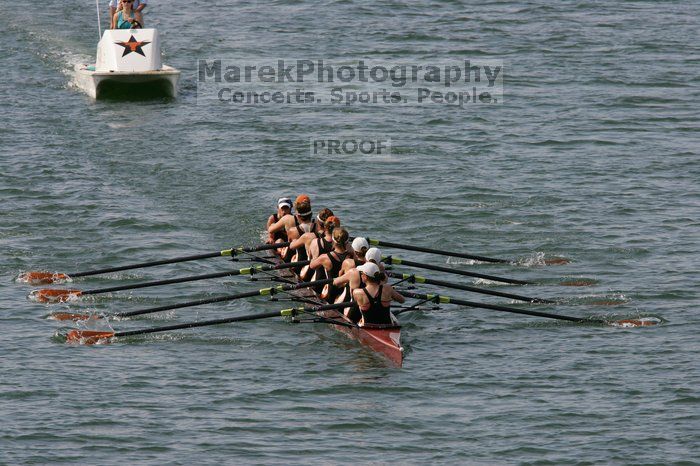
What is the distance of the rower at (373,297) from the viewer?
21406 millimetres

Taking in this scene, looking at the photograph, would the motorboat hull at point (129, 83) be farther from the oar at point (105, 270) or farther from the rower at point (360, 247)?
the rower at point (360, 247)

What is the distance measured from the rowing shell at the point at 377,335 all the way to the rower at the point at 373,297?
21cm

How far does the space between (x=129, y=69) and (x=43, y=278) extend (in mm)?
14749

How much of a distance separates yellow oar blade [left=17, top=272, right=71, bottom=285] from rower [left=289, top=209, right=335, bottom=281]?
4.82 meters

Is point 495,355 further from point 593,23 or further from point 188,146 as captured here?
point 593,23

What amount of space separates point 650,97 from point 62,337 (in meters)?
24.6

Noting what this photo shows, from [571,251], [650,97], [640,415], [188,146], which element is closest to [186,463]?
[640,415]

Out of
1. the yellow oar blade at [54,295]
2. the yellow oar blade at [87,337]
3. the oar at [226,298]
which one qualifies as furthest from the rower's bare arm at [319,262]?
the yellow oar blade at [54,295]

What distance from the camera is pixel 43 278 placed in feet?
82.6

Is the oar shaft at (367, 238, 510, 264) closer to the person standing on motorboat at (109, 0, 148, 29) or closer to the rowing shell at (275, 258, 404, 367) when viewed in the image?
the rowing shell at (275, 258, 404, 367)

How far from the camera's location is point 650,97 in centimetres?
4038

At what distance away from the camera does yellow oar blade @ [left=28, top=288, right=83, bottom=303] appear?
79.7 ft

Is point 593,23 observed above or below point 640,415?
above

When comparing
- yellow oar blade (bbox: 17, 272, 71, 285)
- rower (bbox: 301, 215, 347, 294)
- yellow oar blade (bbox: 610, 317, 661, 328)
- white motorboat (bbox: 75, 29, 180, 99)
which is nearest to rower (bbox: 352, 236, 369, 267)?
rower (bbox: 301, 215, 347, 294)
